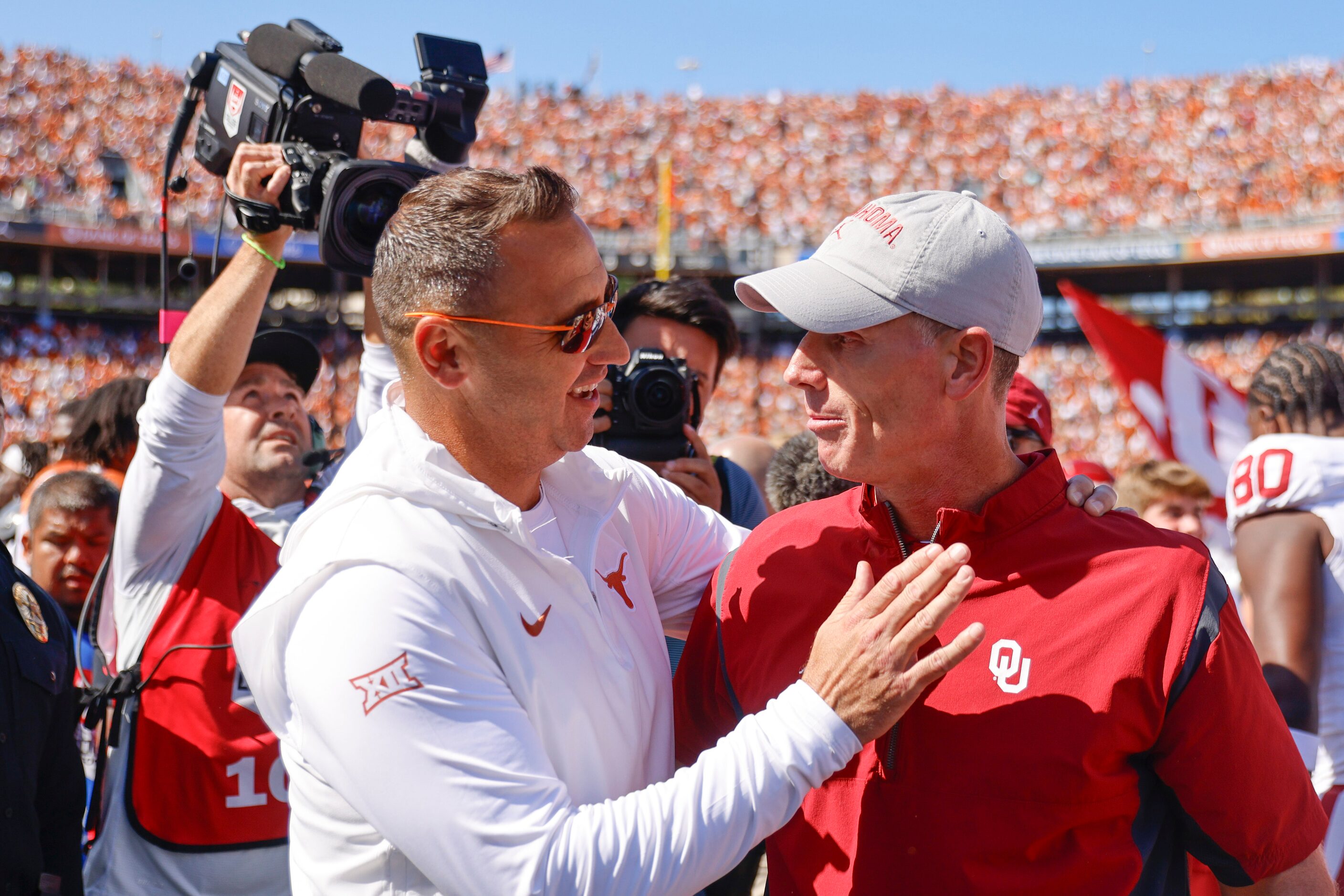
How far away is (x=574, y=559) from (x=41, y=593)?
5.36ft

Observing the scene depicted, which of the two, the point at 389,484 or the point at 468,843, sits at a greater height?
the point at 389,484

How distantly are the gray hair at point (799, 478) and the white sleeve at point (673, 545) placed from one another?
758mm

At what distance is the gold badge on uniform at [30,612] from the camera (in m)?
2.60

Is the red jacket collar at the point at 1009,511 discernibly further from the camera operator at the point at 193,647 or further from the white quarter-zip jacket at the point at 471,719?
the camera operator at the point at 193,647

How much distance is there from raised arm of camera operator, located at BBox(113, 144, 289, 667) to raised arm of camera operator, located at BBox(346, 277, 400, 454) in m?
0.35

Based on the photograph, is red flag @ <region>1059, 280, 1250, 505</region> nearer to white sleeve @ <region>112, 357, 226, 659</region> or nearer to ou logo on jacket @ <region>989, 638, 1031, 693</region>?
ou logo on jacket @ <region>989, 638, 1031, 693</region>

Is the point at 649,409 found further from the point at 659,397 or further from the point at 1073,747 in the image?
the point at 1073,747

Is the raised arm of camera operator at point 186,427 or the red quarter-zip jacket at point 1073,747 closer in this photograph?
the red quarter-zip jacket at point 1073,747

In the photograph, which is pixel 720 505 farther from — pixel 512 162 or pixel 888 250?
pixel 512 162

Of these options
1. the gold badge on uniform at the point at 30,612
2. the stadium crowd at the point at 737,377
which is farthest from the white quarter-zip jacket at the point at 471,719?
the stadium crowd at the point at 737,377

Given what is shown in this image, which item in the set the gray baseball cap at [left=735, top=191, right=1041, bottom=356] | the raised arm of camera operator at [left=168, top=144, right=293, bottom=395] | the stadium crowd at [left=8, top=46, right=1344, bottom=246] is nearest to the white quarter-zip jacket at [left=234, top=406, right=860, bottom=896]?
the gray baseball cap at [left=735, top=191, right=1041, bottom=356]

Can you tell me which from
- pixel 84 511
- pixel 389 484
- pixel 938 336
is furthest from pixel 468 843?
pixel 84 511

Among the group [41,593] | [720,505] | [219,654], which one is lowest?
[219,654]

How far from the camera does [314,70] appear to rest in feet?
9.41
